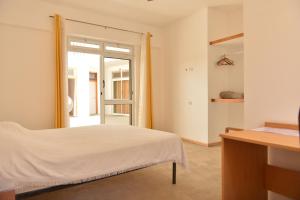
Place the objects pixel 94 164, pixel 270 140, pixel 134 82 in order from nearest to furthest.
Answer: pixel 270 140 → pixel 94 164 → pixel 134 82

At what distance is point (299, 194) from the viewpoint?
168 centimetres

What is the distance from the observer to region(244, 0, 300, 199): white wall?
173 cm

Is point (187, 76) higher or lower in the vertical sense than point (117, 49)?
lower

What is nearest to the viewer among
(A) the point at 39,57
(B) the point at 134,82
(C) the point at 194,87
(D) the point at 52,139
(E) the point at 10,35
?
(D) the point at 52,139

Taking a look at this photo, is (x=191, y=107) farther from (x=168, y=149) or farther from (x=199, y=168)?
(x=168, y=149)

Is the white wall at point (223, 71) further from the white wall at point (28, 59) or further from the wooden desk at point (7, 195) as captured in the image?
the wooden desk at point (7, 195)

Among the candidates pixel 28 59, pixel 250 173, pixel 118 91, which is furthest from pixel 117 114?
pixel 250 173

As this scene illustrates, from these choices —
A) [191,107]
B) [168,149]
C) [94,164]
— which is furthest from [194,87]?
[94,164]

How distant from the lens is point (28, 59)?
3.79m

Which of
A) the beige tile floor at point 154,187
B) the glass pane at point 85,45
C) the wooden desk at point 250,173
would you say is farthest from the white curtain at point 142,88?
the wooden desk at point 250,173

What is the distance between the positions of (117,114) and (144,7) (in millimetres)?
2458

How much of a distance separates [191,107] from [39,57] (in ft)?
10.5

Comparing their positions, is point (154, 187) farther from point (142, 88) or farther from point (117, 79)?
point (117, 79)

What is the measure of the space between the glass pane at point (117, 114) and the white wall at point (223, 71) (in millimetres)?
1982
